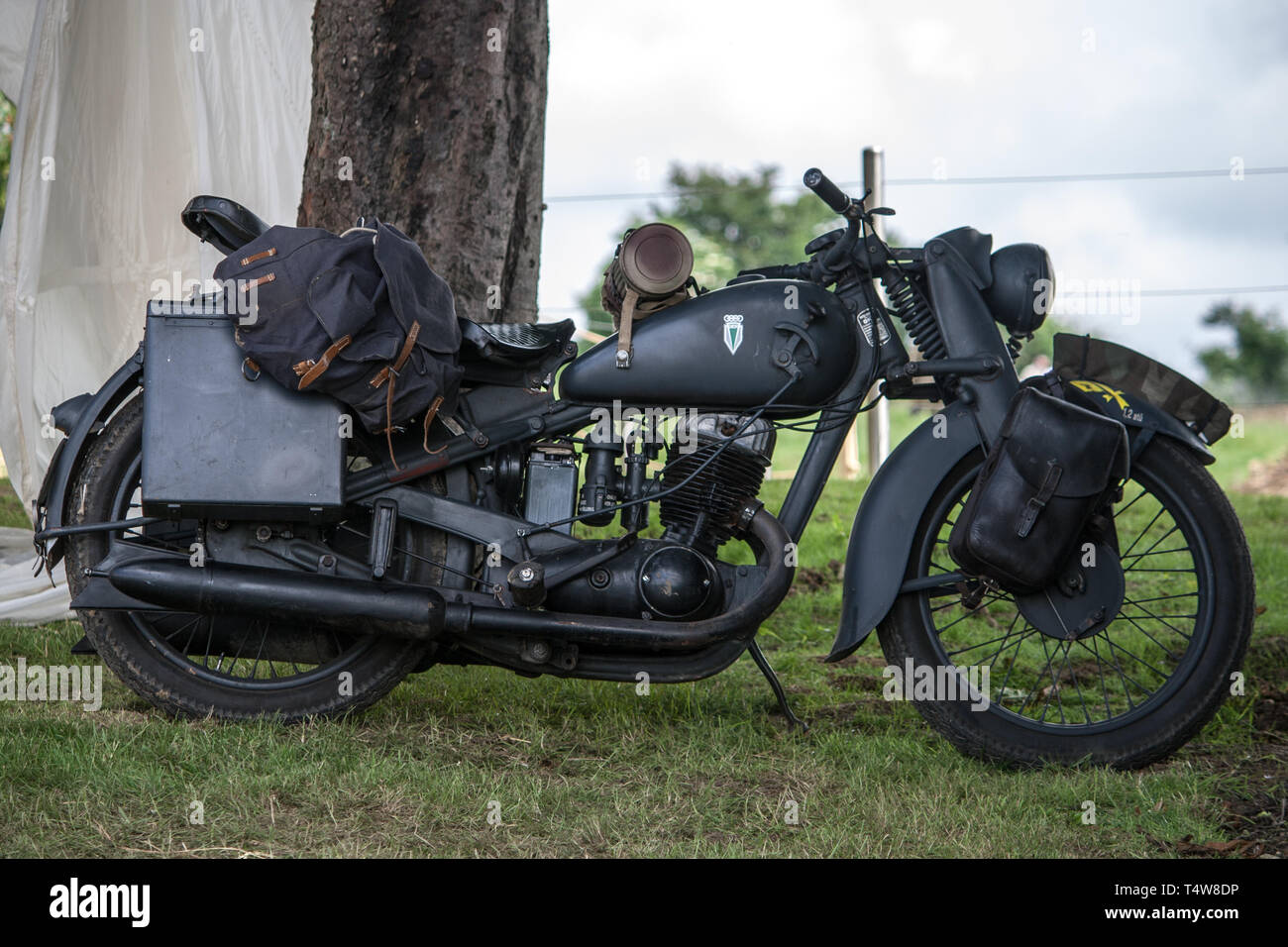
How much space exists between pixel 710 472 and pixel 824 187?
0.75 metres

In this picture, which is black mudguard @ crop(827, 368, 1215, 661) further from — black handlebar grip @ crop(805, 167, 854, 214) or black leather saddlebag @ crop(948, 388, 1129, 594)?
black handlebar grip @ crop(805, 167, 854, 214)

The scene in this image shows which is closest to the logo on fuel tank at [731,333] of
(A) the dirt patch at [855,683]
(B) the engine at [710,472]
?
(B) the engine at [710,472]

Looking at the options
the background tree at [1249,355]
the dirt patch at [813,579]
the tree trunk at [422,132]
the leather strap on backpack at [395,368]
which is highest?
the background tree at [1249,355]

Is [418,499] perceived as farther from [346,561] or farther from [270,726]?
[270,726]

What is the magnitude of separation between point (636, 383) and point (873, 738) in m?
1.14

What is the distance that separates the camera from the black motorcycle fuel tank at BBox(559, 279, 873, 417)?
9.44ft

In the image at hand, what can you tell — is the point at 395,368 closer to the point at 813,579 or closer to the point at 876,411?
the point at 813,579

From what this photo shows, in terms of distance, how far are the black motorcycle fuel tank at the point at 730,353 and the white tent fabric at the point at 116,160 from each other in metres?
2.50

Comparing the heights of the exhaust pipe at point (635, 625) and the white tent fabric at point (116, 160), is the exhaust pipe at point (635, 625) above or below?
below

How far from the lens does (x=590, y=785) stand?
279 centimetres

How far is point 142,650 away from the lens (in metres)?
3.09

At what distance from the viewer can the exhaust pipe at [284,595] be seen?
112 inches

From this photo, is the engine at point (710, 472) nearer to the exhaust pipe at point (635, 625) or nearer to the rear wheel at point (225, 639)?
the exhaust pipe at point (635, 625)
